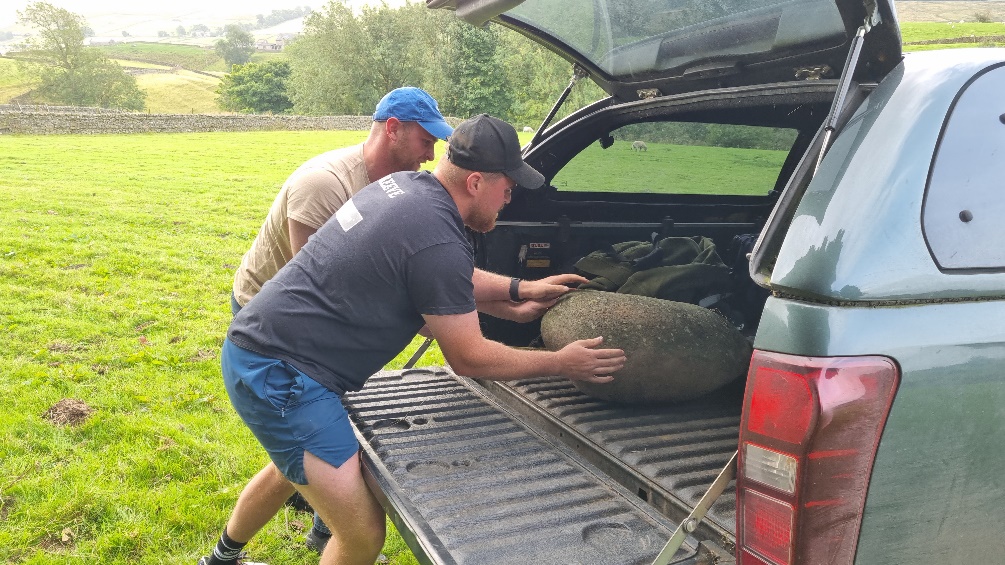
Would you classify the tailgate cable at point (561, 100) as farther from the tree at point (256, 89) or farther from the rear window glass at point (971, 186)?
the tree at point (256, 89)

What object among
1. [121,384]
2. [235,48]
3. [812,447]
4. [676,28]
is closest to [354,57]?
[121,384]

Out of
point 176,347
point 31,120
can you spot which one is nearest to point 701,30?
point 176,347

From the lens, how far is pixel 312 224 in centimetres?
296

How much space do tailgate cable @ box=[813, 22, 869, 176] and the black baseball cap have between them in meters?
0.92

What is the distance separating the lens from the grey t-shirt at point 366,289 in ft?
7.21

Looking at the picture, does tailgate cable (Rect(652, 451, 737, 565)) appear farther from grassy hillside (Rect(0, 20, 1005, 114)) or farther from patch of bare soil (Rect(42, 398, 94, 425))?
grassy hillside (Rect(0, 20, 1005, 114))

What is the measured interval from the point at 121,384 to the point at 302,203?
8.63ft

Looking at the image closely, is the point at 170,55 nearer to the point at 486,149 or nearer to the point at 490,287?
the point at 490,287

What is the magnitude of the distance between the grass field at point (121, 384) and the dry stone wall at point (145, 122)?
1869cm

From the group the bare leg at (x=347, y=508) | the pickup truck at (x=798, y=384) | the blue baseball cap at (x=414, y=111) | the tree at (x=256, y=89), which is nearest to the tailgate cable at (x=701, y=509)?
the pickup truck at (x=798, y=384)

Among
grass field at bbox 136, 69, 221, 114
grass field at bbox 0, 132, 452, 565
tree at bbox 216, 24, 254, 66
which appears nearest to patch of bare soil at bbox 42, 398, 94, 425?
grass field at bbox 0, 132, 452, 565

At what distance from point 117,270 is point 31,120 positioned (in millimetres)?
24762

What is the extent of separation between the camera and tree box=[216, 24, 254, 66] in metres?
118

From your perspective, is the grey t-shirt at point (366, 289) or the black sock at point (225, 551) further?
the black sock at point (225, 551)
